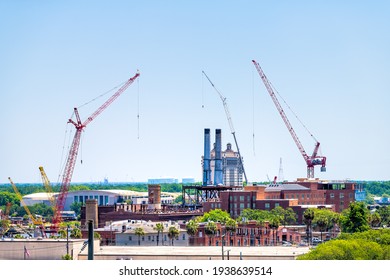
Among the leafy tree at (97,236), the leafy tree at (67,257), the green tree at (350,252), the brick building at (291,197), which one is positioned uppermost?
the brick building at (291,197)

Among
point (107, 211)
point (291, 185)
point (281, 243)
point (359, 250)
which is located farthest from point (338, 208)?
point (359, 250)

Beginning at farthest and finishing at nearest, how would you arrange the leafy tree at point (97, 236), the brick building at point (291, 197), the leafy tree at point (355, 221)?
the brick building at point (291, 197)
the leafy tree at point (355, 221)
the leafy tree at point (97, 236)

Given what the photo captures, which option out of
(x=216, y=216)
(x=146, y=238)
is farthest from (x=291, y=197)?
(x=146, y=238)

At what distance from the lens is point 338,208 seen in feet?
506

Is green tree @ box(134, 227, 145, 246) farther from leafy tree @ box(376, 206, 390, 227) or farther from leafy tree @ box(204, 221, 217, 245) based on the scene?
leafy tree @ box(376, 206, 390, 227)

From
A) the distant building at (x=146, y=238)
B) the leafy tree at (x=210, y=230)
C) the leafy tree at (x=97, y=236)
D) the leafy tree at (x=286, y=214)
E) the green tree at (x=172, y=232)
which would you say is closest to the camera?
the leafy tree at (x=97, y=236)

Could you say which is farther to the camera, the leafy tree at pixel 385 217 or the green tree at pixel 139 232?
the leafy tree at pixel 385 217

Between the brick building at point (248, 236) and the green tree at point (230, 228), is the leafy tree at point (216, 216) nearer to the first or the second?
the brick building at point (248, 236)

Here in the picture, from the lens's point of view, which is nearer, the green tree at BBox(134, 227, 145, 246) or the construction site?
the construction site

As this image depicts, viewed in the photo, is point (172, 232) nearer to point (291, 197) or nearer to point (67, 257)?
point (67, 257)

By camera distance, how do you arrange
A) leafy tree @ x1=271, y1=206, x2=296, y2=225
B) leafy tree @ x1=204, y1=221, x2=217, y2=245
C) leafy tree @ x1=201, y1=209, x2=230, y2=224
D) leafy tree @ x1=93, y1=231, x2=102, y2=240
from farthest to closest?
leafy tree @ x1=271, y1=206, x2=296, y2=225, leafy tree @ x1=201, y1=209, x2=230, y2=224, leafy tree @ x1=204, y1=221, x2=217, y2=245, leafy tree @ x1=93, y1=231, x2=102, y2=240

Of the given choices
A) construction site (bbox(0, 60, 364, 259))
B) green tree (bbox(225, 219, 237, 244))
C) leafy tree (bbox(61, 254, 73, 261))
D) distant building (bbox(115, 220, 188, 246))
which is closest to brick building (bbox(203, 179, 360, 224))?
construction site (bbox(0, 60, 364, 259))

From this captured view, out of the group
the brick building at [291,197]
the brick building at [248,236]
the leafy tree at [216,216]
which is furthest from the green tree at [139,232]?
the brick building at [291,197]
